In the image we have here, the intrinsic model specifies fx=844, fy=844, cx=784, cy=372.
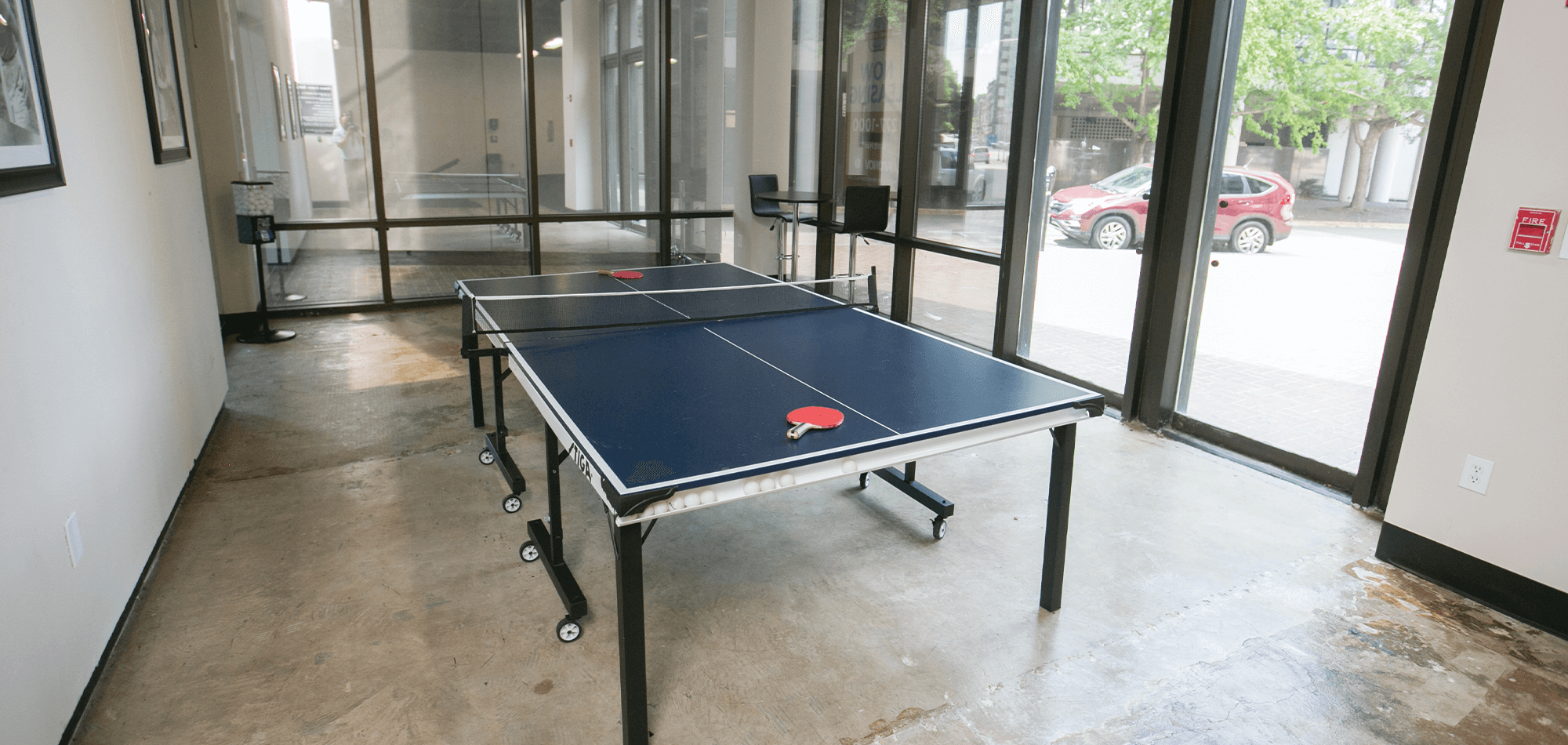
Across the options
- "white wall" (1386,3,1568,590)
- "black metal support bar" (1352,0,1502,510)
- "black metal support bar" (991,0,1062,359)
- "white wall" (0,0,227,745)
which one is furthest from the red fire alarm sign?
"white wall" (0,0,227,745)

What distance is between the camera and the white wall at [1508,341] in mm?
2744

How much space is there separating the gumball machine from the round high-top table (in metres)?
3.56

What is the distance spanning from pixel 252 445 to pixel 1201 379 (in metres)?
4.87

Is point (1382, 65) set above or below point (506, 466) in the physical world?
above

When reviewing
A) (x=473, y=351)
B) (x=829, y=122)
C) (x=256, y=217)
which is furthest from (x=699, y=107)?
(x=473, y=351)

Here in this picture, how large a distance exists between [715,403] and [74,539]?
1787 mm

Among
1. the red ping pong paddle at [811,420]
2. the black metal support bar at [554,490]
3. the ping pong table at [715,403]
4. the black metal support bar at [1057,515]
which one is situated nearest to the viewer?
the ping pong table at [715,403]

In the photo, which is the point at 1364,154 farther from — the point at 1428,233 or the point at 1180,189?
the point at 1180,189

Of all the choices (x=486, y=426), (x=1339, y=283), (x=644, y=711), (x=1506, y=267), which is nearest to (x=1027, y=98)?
(x=1339, y=283)

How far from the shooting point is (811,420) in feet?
7.15

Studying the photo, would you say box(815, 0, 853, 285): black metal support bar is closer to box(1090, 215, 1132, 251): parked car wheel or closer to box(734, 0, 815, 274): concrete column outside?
box(734, 0, 815, 274): concrete column outside

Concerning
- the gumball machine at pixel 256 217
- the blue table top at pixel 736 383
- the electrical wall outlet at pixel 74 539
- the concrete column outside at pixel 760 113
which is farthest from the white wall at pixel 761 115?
the electrical wall outlet at pixel 74 539

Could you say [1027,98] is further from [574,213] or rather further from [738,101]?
[574,213]

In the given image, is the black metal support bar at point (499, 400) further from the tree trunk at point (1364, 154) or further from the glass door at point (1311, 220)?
the tree trunk at point (1364, 154)
